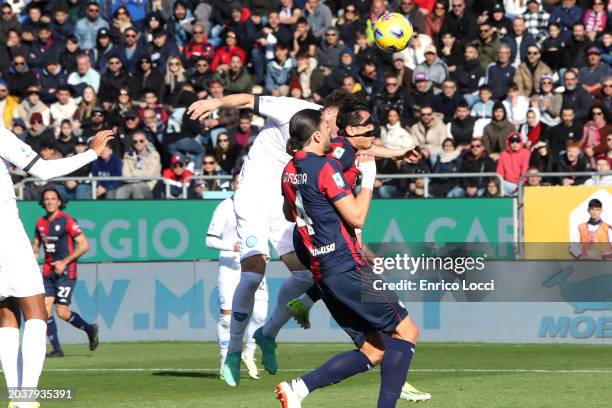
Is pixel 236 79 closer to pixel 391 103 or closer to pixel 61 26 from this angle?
pixel 391 103

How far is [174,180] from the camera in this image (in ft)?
72.1

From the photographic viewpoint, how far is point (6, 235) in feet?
32.4

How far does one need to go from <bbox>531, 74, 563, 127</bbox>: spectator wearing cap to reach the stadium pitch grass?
5.20 metres

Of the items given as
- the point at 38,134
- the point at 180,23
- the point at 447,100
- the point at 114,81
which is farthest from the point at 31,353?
the point at 180,23

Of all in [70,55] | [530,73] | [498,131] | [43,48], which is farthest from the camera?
[43,48]

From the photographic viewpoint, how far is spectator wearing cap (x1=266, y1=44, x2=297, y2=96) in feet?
82.8

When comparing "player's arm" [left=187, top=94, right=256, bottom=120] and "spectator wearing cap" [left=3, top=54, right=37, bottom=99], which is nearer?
"player's arm" [left=187, top=94, right=256, bottom=120]

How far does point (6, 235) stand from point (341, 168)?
266 centimetres

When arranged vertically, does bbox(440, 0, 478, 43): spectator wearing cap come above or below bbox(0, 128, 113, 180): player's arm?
below

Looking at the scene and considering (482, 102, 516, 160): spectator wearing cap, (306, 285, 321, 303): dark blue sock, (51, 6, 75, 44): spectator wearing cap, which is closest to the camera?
(306, 285, 321, 303): dark blue sock

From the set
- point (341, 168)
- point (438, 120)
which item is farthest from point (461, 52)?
point (341, 168)

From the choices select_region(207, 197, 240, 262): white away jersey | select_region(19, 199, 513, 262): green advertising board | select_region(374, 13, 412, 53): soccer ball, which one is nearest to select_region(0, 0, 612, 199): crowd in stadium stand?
select_region(19, 199, 513, 262): green advertising board

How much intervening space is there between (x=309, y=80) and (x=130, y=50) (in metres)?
3.92

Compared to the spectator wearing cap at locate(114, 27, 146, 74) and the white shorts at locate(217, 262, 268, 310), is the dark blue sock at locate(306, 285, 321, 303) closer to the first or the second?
the white shorts at locate(217, 262, 268, 310)
